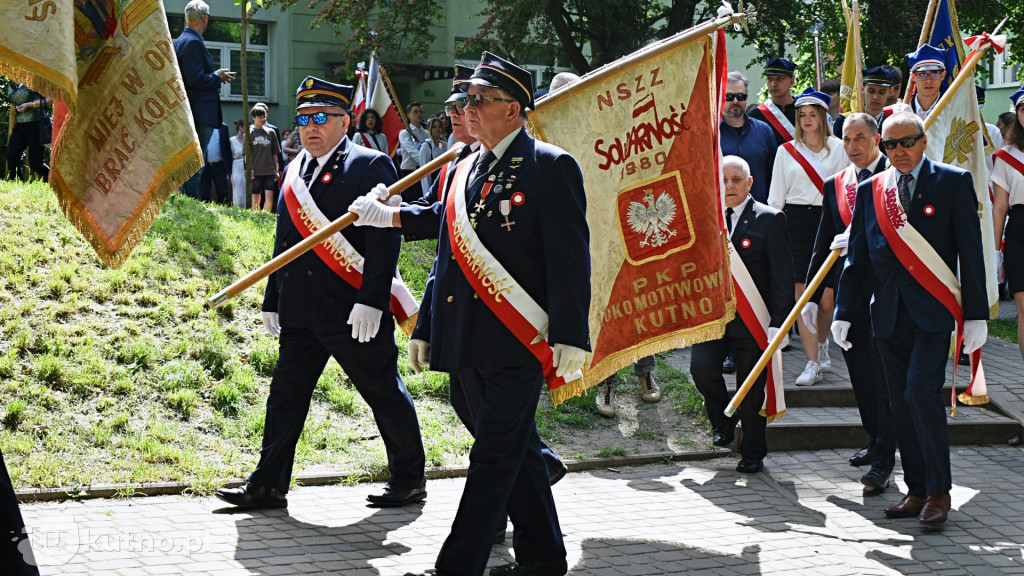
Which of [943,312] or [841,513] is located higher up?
[943,312]

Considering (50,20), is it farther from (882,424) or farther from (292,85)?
(292,85)

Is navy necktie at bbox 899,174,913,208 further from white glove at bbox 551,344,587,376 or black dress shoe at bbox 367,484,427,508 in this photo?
black dress shoe at bbox 367,484,427,508

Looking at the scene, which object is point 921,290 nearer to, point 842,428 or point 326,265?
point 842,428

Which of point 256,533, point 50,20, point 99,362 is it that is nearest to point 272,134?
point 99,362

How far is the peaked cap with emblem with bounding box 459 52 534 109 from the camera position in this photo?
5.16m

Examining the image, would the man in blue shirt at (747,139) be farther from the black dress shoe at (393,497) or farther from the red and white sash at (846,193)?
the black dress shoe at (393,497)

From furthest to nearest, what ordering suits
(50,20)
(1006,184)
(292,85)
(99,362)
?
(292,85) < (1006,184) < (99,362) < (50,20)

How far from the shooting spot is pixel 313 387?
21.2 feet

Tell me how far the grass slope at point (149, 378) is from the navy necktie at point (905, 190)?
2.62 m

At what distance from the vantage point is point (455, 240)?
5.23 m

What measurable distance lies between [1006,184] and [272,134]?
11.2 m

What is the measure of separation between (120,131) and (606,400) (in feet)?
16.6

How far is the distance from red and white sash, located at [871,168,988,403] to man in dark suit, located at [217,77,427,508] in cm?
270

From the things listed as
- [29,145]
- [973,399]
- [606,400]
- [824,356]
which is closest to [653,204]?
[973,399]
